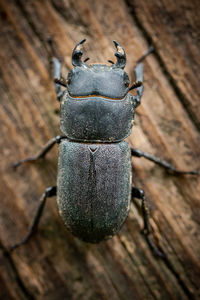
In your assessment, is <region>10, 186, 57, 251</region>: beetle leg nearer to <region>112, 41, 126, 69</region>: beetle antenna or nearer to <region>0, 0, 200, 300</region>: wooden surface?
<region>0, 0, 200, 300</region>: wooden surface

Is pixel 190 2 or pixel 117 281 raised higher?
pixel 190 2

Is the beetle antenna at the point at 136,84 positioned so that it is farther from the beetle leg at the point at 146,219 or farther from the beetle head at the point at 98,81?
the beetle leg at the point at 146,219

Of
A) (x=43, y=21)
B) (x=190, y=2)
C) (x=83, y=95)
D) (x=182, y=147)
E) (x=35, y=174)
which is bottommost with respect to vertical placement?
(x=182, y=147)

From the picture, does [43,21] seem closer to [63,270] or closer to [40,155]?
[40,155]

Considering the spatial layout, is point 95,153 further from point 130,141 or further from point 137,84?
point 137,84

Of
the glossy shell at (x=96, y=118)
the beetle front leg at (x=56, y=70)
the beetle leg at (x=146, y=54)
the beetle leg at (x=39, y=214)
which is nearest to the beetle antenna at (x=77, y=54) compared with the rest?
the beetle front leg at (x=56, y=70)

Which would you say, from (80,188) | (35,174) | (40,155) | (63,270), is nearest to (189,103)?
(80,188)

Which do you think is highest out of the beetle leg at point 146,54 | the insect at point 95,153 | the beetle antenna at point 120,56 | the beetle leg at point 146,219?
the beetle antenna at point 120,56
